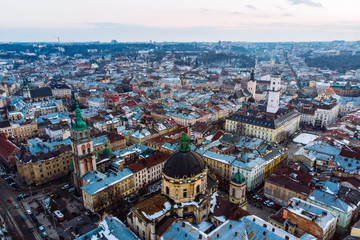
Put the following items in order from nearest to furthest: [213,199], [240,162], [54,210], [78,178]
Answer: [213,199] < [54,210] < [78,178] < [240,162]

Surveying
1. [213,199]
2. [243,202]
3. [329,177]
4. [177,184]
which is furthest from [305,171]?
[177,184]

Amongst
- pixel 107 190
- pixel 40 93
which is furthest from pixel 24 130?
pixel 107 190

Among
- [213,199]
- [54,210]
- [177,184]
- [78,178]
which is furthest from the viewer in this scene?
[78,178]

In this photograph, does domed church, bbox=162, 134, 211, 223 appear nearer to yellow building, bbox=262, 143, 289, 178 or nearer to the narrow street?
the narrow street

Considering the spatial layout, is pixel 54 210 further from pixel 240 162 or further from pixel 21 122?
pixel 21 122

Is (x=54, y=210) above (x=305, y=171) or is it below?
below

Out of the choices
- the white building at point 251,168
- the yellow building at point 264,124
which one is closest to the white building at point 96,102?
the yellow building at point 264,124
